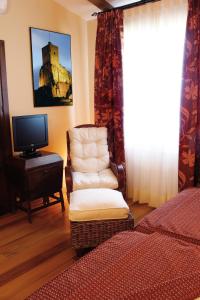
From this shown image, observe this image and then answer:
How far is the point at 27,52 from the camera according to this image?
3.33 metres

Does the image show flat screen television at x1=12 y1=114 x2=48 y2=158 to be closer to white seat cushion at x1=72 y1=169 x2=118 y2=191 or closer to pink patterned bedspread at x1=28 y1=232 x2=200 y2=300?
white seat cushion at x1=72 y1=169 x2=118 y2=191

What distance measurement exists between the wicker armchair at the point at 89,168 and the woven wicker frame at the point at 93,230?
2.04 ft

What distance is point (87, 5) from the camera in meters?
3.54

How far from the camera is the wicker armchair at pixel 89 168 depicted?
2.92 meters

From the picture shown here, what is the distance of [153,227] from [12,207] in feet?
7.01

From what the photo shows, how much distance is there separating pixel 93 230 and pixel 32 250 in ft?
2.14

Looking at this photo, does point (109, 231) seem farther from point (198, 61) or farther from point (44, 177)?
point (198, 61)

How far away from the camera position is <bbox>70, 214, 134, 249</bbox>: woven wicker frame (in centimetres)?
228

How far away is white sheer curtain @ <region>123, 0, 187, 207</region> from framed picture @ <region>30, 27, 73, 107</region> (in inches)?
33.5

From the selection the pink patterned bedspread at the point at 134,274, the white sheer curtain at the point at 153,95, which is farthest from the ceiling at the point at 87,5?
the pink patterned bedspread at the point at 134,274

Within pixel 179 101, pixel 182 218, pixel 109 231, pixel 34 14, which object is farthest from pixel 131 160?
pixel 34 14

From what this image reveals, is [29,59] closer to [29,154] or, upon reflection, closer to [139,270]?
[29,154]

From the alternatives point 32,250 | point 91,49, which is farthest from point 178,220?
point 91,49

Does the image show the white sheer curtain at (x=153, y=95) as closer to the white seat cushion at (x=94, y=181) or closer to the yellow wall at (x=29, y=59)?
the white seat cushion at (x=94, y=181)
